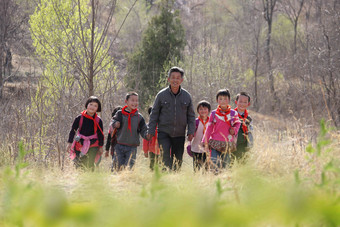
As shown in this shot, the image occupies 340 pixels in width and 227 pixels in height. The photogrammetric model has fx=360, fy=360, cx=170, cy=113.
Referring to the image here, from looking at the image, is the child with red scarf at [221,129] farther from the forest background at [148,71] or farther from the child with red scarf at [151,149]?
the child with red scarf at [151,149]

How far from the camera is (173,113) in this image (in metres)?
5.17

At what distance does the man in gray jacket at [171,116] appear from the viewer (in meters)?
5.16

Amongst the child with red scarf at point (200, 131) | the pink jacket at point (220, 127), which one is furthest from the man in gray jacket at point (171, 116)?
the child with red scarf at point (200, 131)

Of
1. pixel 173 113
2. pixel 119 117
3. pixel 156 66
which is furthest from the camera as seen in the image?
pixel 156 66

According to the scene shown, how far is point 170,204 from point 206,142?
3276mm

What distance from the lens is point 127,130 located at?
5738mm

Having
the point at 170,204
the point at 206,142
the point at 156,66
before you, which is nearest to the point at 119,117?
the point at 206,142

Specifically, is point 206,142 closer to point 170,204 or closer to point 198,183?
point 198,183

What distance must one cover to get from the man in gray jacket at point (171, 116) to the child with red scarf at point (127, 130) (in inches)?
21.7

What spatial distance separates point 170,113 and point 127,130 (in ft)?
3.05

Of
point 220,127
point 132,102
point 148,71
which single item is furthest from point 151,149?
point 148,71

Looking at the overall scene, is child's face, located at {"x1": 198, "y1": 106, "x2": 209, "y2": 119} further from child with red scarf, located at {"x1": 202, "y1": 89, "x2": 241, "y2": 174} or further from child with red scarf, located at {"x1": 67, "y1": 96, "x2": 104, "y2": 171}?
child with red scarf, located at {"x1": 67, "y1": 96, "x2": 104, "y2": 171}

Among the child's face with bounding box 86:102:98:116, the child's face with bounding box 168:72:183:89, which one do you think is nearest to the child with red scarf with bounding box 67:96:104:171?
the child's face with bounding box 86:102:98:116

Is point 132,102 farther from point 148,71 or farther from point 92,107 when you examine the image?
point 148,71
